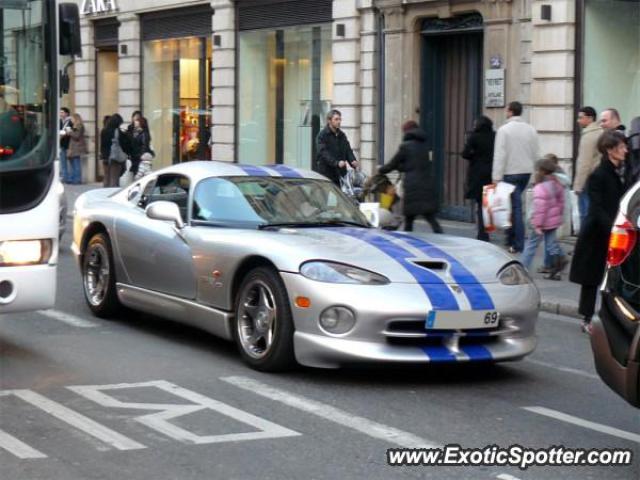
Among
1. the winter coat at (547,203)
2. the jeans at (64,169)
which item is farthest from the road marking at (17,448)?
the jeans at (64,169)

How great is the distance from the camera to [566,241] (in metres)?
17.5

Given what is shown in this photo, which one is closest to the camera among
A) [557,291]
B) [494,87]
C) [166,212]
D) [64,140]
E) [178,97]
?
[166,212]

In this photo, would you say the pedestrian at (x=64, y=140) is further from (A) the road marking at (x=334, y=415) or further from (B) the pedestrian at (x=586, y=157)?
(A) the road marking at (x=334, y=415)

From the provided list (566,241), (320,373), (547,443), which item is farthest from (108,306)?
(566,241)

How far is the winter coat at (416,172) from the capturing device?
15.2m

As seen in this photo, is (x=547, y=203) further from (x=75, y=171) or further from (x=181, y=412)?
(x=75, y=171)

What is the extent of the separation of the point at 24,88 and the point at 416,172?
7.13 meters

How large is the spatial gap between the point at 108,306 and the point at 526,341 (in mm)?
3756

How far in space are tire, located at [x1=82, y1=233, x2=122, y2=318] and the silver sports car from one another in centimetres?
3

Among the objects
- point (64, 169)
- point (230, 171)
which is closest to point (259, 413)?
point (230, 171)

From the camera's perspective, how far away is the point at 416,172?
1520 centimetres

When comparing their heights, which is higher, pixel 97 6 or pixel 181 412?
pixel 97 6

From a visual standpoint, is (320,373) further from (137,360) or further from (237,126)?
(237,126)

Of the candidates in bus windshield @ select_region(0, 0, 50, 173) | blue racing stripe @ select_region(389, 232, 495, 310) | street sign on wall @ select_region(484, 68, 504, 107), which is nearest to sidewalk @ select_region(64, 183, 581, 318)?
street sign on wall @ select_region(484, 68, 504, 107)
